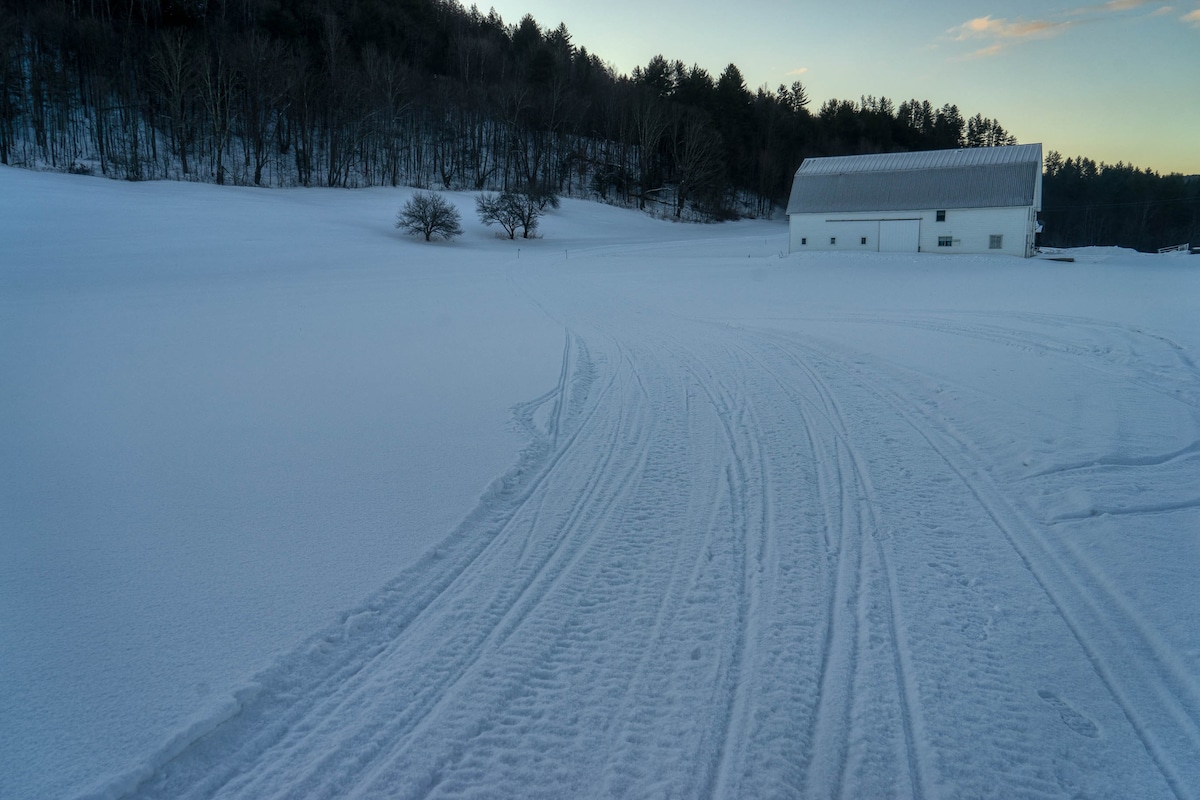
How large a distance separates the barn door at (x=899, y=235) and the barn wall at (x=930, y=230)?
0.24 meters

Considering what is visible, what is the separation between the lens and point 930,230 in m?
37.4

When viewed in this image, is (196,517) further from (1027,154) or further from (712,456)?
(1027,154)

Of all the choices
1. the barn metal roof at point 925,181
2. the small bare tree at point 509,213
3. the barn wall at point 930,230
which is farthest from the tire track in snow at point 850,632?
the small bare tree at point 509,213

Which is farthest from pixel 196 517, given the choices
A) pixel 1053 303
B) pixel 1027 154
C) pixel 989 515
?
pixel 1027 154

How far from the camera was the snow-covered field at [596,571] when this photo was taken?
3.00 meters

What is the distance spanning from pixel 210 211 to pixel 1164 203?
103024 mm

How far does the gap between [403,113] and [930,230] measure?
4195cm

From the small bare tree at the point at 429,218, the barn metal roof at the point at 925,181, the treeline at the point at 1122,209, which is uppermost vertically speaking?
the treeline at the point at 1122,209

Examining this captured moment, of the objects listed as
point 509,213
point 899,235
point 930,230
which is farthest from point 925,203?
point 509,213

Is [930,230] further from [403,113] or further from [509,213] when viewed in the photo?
[403,113]

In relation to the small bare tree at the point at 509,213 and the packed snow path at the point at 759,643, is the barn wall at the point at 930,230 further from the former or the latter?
the packed snow path at the point at 759,643

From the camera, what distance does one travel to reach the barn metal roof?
1421 inches

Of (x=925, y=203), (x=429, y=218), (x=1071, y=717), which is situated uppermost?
(x=925, y=203)

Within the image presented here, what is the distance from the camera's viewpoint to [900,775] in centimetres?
291
